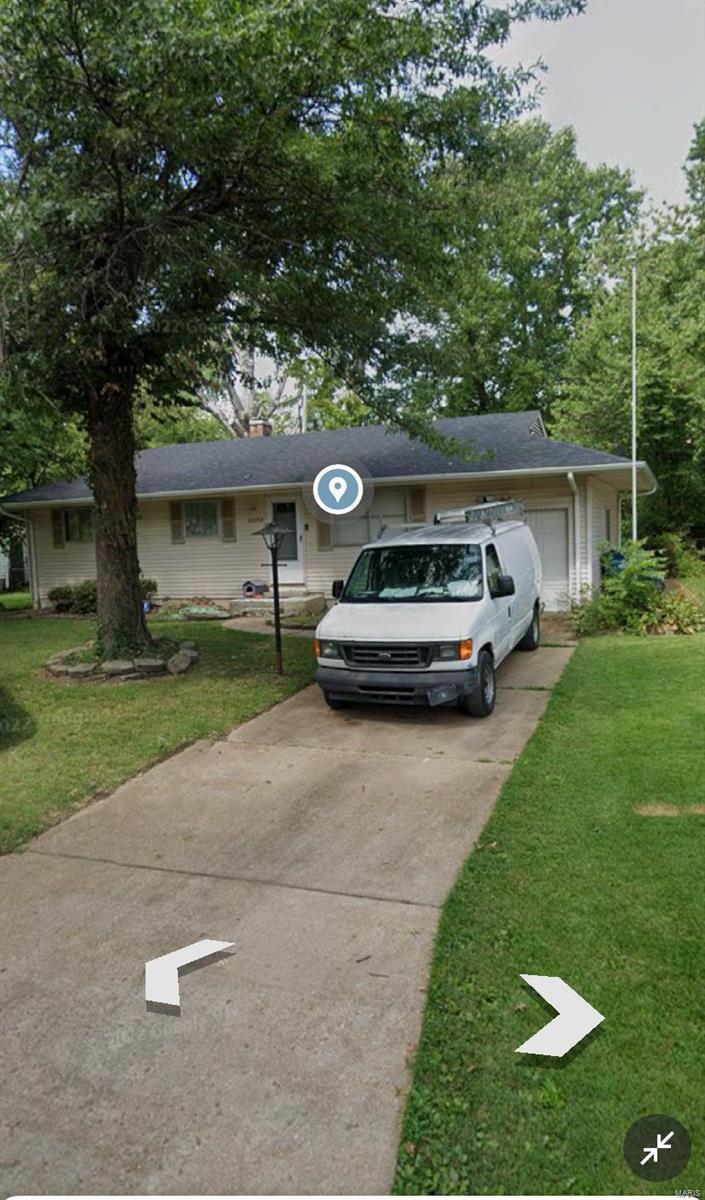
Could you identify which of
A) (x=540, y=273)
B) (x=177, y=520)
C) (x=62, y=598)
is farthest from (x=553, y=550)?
(x=540, y=273)

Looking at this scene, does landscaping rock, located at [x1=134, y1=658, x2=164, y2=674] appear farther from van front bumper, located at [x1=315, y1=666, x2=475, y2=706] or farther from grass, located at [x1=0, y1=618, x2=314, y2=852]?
van front bumper, located at [x1=315, y1=666, x2=475, y2=706]

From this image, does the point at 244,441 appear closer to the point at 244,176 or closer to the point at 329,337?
the point at 329,337

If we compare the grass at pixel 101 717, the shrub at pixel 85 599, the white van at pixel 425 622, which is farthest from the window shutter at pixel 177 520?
the white van at pixel 425 622

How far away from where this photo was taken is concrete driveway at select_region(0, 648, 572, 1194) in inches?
91.9

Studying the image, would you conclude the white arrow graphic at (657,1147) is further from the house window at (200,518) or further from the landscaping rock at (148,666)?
the house window at (200,518)

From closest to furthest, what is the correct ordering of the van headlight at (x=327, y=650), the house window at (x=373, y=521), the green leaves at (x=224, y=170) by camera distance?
the green leaves at (x=224, y=170) → the van headlight at (x=327, y=650) → the house window at (x=373, y=521)

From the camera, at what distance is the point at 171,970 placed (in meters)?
3.31

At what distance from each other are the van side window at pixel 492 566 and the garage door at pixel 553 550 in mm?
6217

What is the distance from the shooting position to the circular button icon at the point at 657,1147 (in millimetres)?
2154

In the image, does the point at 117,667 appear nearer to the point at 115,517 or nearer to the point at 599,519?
the point at 115,517

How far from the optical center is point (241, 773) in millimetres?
6000

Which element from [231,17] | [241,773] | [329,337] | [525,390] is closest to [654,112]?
[525,390]

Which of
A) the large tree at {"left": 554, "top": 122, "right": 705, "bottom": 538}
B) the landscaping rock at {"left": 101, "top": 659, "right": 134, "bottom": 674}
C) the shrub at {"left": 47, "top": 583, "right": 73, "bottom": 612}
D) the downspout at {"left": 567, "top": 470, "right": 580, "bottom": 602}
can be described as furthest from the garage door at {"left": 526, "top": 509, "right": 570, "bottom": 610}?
the shrub at {"left": 47, "top": 583, "right": 73, "bottom": 612}

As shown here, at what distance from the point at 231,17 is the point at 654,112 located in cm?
1582
